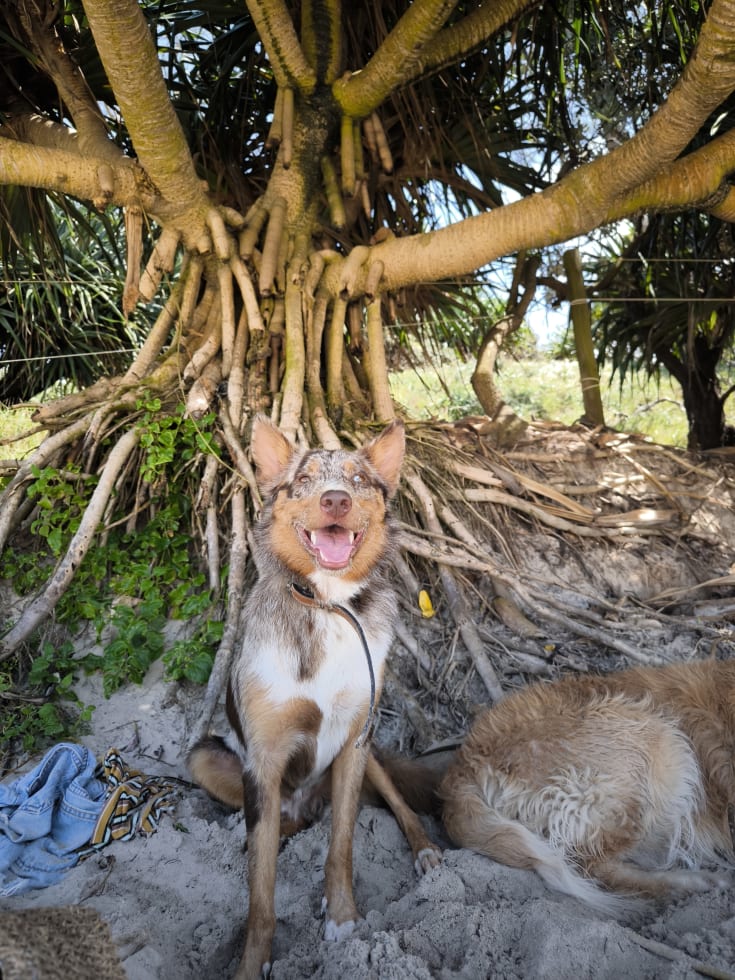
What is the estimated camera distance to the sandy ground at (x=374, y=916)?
175cm

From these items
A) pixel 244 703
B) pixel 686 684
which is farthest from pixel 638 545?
pixel 244 703

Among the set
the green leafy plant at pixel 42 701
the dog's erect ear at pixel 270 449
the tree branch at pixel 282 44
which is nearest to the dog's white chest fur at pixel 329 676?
the dog's erect ear at pixel 270 449

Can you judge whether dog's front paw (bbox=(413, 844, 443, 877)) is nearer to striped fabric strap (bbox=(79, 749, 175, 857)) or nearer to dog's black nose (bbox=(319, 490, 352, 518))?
striped fabric strap (bbox=(79, 749, 175, 857))

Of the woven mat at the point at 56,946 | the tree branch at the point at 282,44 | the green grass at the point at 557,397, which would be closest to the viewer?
the woven mat at the point at 56,946

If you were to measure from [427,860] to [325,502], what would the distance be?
1236mm

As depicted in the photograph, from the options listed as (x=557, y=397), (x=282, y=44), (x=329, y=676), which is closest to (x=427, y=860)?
(x=329, y=676)

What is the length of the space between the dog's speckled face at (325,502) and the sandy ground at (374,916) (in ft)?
3.27

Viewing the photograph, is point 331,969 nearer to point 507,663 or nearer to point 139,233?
point 507,663

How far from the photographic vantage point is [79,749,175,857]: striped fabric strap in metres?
2.42

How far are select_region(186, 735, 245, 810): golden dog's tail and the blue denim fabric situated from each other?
0.35 metres

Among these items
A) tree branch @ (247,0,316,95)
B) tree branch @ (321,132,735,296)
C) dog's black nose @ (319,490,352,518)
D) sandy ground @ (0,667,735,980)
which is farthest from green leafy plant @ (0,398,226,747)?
tree branch @ (247,0,316,95)

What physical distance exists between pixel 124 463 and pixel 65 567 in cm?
67

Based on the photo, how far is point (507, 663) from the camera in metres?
3.57

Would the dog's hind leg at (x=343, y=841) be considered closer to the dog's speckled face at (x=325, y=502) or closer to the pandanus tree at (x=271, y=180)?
the dog's speckled face at (x=325, y=502)
